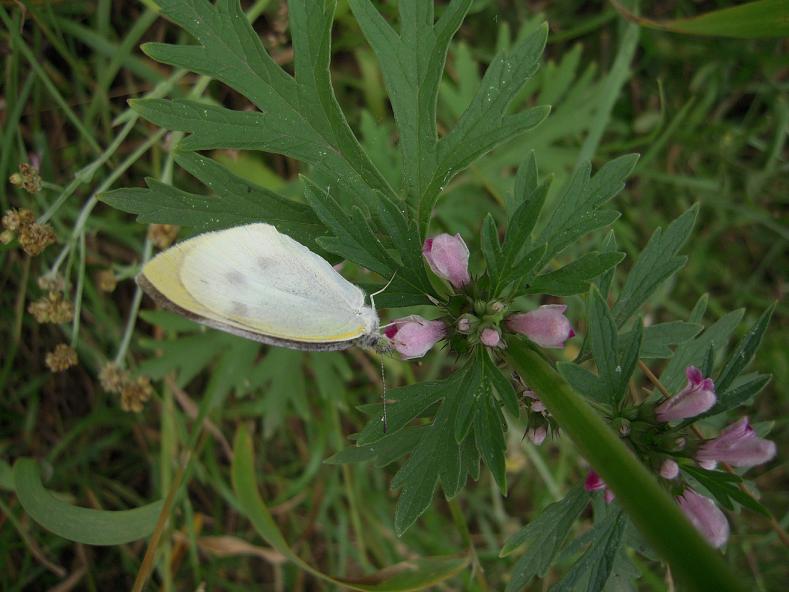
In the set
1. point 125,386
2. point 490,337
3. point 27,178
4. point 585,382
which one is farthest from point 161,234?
point 585,382

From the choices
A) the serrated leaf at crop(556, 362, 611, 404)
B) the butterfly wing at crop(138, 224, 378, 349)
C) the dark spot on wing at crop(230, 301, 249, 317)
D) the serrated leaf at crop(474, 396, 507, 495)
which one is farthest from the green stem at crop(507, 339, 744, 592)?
the dark spot on wing at crop(230, 301, 249, 317)

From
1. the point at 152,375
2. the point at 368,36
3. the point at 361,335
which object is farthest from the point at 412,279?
the point at 152,375

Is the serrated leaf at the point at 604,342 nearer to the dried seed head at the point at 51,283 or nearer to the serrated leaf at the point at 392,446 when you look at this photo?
the serrated leaf at the point at 392,446

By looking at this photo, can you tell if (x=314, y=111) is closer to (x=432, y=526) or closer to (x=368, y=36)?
(x=368, y=36)

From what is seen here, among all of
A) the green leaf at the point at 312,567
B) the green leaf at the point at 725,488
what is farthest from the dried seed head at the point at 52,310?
the green leaf at the point at 725,488

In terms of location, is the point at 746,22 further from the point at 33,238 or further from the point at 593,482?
the point at 33,238

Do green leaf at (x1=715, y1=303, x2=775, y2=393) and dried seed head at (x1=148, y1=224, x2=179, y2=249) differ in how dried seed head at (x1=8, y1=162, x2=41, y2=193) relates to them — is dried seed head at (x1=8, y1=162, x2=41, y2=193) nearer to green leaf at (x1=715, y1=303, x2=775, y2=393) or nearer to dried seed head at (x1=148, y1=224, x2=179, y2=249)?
dried seed head at (x1=148, y1=224, x2=179, y2=249)

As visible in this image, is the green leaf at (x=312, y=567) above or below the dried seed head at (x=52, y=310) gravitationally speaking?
below
